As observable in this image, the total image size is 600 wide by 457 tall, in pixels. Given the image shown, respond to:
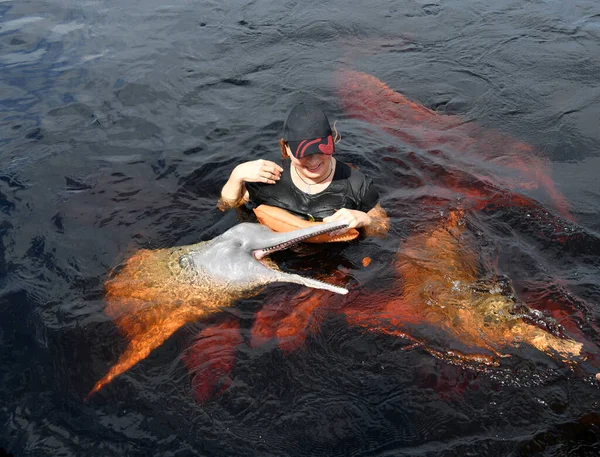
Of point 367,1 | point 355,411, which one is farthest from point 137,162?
point 367,1

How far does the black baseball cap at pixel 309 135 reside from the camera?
17.0ft

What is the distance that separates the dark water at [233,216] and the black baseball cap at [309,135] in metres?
1.39

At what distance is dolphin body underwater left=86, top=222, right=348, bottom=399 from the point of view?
17.3 ft

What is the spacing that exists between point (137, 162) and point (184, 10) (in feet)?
23.7

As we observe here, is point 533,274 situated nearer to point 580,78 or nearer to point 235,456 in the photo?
point 235,456

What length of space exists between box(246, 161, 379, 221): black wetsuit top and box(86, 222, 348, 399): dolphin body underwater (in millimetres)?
589

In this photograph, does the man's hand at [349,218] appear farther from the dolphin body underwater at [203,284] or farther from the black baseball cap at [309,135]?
the black baseball cap at [309,135]

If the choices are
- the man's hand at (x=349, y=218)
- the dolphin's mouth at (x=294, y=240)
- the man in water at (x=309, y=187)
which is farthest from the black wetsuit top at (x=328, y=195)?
the dolphin's mouth at (x=294, y=240)

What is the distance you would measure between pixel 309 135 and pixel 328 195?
878 millimetres

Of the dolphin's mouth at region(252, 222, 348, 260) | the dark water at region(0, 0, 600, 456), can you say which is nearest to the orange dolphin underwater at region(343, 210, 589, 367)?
the dark water at region(0, 0, 600, 456)

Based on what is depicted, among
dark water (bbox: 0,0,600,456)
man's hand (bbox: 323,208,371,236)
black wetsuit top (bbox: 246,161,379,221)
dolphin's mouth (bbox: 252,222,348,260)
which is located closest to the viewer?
dark water (bbox: 0,0,600,456)

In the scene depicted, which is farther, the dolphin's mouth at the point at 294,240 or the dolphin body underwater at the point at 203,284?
the dolphin body underwater at the point at 203,284

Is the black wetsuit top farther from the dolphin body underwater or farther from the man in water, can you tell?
the dolphin body underwater

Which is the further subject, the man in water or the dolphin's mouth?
the man in water
